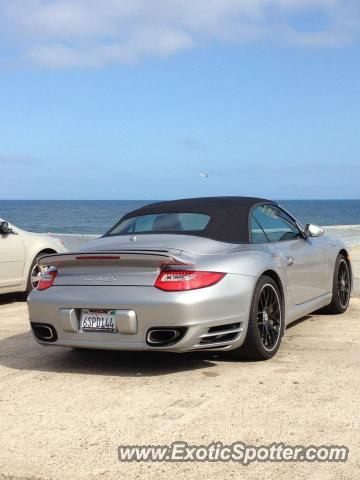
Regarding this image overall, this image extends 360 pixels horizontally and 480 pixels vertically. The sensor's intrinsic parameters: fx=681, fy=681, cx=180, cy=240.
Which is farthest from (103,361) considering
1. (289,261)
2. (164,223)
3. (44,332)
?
(289,261)

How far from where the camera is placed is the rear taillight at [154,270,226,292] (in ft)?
16.2

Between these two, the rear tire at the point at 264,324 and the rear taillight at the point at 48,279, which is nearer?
the rear tire at the point at 264,324

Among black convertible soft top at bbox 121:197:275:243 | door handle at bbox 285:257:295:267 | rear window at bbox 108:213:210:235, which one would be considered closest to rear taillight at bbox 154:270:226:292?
black convertible soft top at bbox 121:197:275:243

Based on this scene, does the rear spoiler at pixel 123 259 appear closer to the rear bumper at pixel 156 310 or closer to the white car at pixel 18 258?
the rear bumper at pixel 156 310

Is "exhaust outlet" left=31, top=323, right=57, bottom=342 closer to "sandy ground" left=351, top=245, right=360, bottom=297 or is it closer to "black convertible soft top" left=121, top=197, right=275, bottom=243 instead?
"black convertible soft top" left=121, top=197, right=275, bottom=243

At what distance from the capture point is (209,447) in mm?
3600

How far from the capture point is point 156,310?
16.0 feet

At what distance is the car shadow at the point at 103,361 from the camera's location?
535 cm

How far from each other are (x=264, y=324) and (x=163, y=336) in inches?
36.8

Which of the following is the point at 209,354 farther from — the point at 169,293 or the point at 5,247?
the point at 5,247

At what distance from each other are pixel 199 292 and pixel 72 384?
1150 millimetres

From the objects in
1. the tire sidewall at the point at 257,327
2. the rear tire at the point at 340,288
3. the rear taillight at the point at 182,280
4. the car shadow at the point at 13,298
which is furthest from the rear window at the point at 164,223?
the car shadow at the point at 13,298

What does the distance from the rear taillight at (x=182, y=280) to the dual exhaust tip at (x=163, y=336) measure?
29cm

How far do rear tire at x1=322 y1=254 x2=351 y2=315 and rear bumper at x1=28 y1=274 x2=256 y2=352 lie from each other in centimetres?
241
